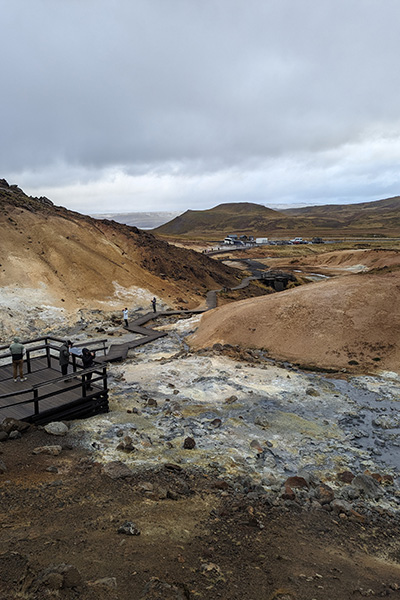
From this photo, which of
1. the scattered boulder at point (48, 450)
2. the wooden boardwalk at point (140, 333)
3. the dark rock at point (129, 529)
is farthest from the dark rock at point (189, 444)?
the wooden boardwalk at point (140, 333)

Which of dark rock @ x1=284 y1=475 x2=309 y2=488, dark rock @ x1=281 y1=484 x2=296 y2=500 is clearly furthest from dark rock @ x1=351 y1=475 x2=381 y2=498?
dark rock @ x1=281 y1=484 x2=296 y2=500

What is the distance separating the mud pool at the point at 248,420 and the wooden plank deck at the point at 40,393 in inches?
31.5

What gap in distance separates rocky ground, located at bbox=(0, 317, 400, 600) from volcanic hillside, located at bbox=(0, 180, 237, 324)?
18.9 meters

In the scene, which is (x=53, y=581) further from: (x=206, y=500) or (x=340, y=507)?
(x=340, y=507)

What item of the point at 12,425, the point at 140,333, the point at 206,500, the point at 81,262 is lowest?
the point at 206,500

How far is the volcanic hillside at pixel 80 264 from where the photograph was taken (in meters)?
31.4

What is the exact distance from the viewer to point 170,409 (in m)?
13.5

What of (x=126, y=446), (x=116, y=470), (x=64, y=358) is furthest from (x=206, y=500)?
(x=64, y=358)

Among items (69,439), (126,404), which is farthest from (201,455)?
(126,404)

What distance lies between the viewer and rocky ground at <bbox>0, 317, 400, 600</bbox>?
5.19m

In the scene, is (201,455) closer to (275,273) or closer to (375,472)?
(375,472)

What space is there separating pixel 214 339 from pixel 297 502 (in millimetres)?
14826

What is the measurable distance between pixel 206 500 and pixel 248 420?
215 inches

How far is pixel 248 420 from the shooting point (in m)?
13.1
